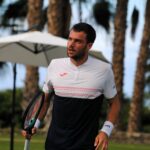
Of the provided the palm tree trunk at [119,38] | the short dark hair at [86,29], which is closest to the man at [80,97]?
the short dark hair at [86,29]

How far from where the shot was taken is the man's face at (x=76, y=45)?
182 inches

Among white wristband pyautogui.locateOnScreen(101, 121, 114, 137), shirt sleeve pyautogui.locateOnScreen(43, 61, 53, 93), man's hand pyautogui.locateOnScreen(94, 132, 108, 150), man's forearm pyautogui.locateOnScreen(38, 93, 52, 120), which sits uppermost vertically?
shirt sleeve pyautogui.locateOnScreen(43, 61, 53, 93)

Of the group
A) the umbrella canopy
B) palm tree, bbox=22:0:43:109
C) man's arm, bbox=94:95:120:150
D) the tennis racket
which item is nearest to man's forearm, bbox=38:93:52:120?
the tennis racket

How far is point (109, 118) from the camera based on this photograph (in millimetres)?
4746

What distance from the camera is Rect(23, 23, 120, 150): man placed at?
182 inches

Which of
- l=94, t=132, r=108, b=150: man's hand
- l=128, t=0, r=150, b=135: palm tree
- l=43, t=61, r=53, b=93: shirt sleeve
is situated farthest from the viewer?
l=128, t=0, r=150, b=135: palm tree

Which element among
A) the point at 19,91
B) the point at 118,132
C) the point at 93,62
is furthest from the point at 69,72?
the point at 19,91

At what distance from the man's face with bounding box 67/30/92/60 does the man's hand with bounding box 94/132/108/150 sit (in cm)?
55

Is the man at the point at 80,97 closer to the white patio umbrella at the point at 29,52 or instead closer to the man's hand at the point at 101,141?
the man's hand at the point at 101,141

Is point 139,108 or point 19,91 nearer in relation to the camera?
point 139,108

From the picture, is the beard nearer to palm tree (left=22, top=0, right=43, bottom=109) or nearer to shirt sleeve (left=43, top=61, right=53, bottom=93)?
shirt sleeve (left=43, top=61, right=53, bottom=93)

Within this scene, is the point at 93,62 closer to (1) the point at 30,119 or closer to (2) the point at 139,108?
(1) the point at 30,119

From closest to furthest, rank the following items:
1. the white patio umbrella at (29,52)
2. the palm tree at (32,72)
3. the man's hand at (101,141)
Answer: the man's hand at (101,141)
the white patio umbrella at (29,52)
the palm tree at (32,72)

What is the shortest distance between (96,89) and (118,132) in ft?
60.1
